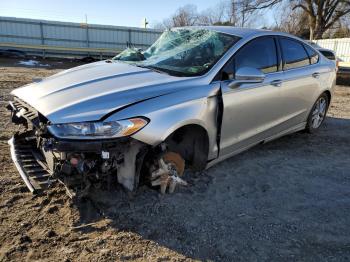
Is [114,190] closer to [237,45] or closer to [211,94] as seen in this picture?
[211,94]

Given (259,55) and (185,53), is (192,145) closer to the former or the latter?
(185,53)

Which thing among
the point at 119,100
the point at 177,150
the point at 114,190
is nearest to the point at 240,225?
the point at 177,150

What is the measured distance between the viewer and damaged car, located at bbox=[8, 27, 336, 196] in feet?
10.2

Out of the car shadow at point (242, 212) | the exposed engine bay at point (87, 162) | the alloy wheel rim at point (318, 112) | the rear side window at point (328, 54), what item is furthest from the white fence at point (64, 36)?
the exposed engine bay at point (87, 162)

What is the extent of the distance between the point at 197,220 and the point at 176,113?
1.03m

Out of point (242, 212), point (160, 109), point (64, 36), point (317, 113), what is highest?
point (64, 36)

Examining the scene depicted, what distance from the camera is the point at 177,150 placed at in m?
3.99

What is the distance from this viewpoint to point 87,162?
10.2 feet

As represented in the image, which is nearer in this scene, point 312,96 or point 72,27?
point 312,96

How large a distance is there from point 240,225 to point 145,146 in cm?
115

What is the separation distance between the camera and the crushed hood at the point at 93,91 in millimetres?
3102

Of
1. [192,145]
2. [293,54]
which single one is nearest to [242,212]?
[192,145]

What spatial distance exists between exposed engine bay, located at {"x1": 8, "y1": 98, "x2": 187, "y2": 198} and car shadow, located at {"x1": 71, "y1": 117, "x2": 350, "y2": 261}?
0.81 ft

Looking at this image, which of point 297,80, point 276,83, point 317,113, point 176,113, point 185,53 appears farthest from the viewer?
point 317,113
